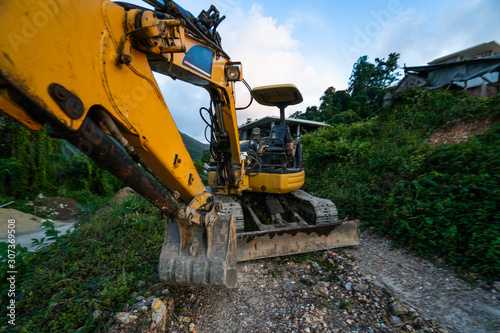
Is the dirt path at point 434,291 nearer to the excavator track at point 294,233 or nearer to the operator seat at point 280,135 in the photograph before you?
the excavator track at point 294,233

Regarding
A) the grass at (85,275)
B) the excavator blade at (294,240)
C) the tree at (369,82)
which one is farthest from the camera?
the tree at (369,82)

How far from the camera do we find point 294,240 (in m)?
3.27

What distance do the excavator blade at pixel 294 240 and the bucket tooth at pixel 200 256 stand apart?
89cm

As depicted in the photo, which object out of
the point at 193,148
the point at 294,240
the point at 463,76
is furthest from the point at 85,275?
the point at 193,148

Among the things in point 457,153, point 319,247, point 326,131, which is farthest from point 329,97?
point 319,247

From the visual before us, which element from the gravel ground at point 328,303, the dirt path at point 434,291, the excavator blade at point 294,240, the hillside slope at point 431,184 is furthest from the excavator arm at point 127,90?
the hillside slope at point 431,184

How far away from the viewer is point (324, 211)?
3736mm

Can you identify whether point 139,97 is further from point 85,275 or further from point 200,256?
point 85,275

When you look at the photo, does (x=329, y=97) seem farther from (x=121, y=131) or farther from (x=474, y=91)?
(x=121, y=131)

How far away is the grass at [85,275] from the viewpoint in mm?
1936

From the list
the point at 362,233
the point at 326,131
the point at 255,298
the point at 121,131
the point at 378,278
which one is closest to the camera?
the point at 121,131

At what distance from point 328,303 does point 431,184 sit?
2.92m

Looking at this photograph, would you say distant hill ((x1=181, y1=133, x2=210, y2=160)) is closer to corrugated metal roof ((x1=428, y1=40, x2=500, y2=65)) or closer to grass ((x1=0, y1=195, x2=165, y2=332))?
grass ((x1=0, y1=195, x2=165, y2=332))

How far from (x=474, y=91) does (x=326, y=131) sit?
520cm
